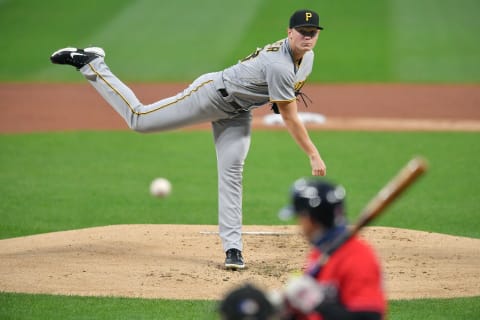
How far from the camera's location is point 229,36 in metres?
28.9

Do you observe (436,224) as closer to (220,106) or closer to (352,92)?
(220,106)

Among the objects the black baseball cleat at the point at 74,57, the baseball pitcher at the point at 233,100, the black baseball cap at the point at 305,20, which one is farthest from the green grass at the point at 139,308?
the black baseball cap at the point at 305,20

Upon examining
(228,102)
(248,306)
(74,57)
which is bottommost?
(248,306)

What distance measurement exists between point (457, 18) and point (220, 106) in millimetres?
24618

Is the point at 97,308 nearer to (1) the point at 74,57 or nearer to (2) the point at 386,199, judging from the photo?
(1) the point at 74,57

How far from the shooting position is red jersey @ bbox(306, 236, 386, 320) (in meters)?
4.16

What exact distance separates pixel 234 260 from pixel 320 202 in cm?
379

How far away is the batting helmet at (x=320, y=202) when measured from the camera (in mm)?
4234

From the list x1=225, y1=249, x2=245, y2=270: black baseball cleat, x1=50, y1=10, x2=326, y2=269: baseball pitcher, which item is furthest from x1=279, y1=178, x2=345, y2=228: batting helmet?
x1=225, y1=249, x2=245, y2=270: black baseball cleat

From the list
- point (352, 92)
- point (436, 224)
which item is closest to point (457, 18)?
point (352, 92)

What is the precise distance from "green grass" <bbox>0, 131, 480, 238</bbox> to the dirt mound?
95cm

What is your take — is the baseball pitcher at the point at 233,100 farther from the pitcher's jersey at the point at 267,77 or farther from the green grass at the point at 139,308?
the green grass at the point at 139,308

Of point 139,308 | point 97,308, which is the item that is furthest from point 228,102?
point 97,308

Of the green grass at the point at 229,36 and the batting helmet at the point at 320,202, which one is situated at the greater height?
the green grass at the point at 229,36
